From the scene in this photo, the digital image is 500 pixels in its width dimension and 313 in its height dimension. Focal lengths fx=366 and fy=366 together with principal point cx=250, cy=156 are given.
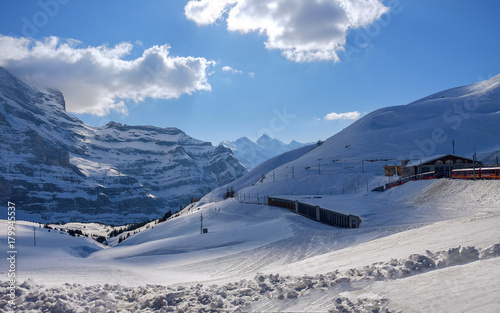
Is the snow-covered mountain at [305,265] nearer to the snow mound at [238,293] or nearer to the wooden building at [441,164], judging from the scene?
the snow mound at [238,293]

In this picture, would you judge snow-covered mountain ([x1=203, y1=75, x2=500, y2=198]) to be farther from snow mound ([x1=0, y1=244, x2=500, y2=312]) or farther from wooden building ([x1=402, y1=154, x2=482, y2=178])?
snow mound ([x1=0, y1=244, x2=500, y2=312])

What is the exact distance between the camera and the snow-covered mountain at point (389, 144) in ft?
284

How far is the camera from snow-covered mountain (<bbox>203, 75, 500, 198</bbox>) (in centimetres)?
8669

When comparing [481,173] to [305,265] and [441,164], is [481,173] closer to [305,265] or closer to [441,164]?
[441,164]

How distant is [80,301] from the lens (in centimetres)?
985

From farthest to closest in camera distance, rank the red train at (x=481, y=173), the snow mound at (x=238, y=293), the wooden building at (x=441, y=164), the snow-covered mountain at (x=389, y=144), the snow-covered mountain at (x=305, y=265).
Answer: the snow-covered mountain at (x=389, y=144), the wooden building at (x=441, y=164), the red train at (x=481, y=173), the snow mound at (x=238, y=293), the snow-covered mountain at (x=305, y=265)

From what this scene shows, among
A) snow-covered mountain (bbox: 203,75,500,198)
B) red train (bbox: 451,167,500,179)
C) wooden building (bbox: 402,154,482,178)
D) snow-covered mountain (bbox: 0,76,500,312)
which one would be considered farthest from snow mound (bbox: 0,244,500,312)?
snow-covered mountain (bbox: 203,75,500,198)

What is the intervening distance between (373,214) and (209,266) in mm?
18806

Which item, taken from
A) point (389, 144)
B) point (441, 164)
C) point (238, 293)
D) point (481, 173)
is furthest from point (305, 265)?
point (389, 144)

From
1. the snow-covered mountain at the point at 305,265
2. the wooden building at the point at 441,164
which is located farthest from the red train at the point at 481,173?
the wooden building at the point at 441,164

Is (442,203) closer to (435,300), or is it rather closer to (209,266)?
(209,266)

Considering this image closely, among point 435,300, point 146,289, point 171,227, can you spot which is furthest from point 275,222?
point 435,300

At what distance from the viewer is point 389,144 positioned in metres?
125

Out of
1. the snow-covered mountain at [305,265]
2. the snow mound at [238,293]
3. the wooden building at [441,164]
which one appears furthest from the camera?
the wooden building at [441,164]
